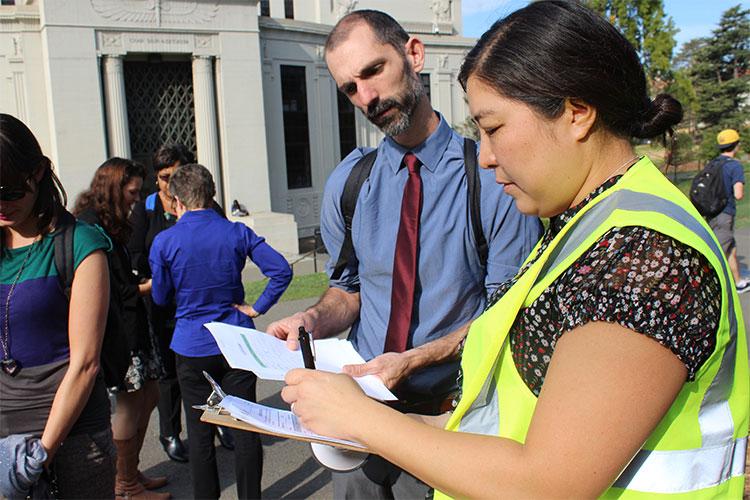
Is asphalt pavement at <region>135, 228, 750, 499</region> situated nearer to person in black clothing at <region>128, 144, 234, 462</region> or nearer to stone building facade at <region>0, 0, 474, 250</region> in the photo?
person in black clothing at <region>128, 144, 234, 462</region>

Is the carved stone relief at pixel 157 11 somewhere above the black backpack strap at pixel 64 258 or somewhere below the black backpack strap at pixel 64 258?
above

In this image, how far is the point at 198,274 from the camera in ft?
12.8

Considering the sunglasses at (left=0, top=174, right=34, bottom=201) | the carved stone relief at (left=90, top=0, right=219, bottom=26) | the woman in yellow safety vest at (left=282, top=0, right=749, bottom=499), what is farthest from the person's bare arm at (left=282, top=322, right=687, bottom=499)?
the carved stone relief at (left=90, top=0, right=219, bottom=26)

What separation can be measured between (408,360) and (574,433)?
1.16 metres

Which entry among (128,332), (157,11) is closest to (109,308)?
(128,332)

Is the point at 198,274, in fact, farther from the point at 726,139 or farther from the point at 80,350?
the point at 726,139

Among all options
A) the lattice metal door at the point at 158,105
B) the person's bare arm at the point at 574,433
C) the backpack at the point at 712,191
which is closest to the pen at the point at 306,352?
the person's bare arm at the point at 574,433

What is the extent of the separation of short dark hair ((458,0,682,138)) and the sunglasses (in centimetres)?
190

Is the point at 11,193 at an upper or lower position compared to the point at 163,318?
upper

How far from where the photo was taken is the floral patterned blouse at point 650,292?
0.99m

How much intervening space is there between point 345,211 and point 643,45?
32.7 m

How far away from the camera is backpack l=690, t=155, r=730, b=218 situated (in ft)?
27.6

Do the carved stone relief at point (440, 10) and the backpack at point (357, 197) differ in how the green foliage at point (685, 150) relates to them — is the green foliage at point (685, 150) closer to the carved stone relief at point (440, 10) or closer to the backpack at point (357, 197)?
the carved stone relief at point (440, 10)

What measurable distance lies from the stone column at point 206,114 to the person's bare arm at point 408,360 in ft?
55.8
